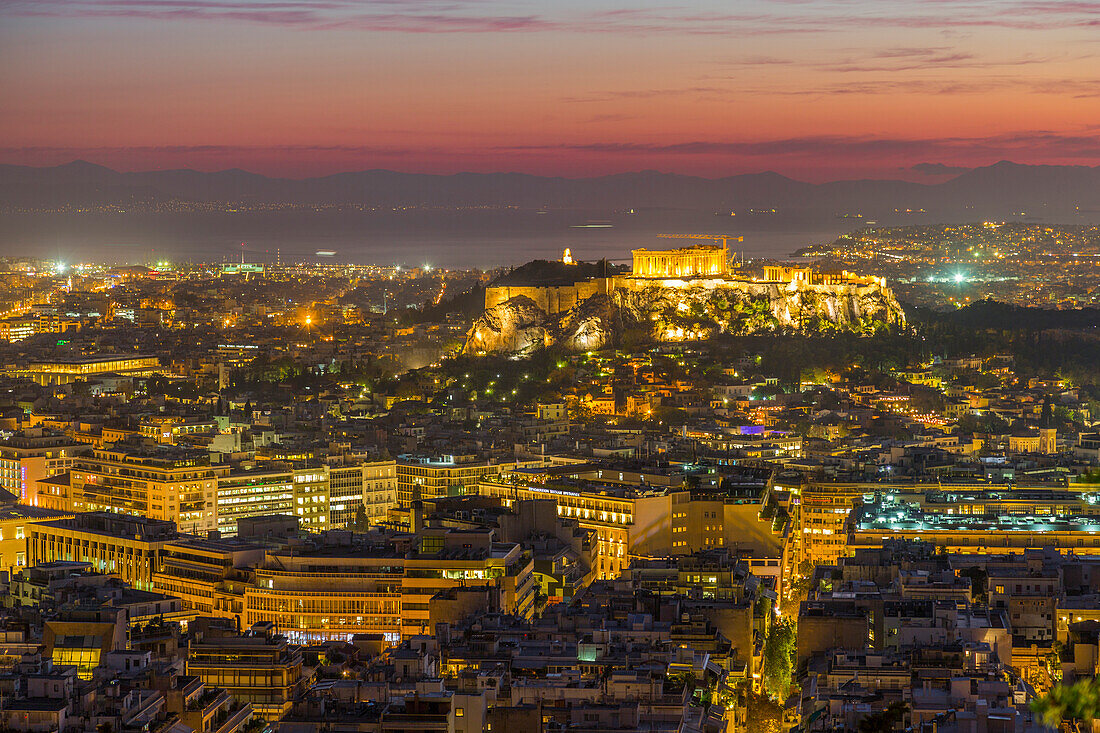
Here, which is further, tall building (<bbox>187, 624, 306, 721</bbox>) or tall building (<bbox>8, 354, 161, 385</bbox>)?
tall building (<bbox>8, 354, 161, 385</bbox>)

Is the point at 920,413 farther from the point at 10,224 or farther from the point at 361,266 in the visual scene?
the point at 361,266

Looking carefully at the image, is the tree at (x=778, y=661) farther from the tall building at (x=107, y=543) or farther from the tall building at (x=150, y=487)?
the tall building at (x=150, y=487)

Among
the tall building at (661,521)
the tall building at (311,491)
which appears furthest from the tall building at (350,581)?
the tall building at (311,491)

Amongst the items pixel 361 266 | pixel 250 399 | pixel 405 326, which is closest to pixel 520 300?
pixel 405 326

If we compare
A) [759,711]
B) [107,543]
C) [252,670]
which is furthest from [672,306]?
[252,670]

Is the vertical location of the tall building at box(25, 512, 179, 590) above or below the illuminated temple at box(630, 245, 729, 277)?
below

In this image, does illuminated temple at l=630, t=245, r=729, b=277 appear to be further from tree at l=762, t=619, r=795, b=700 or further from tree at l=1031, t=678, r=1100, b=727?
tree at l=1031, t=678, r=1100, b=727

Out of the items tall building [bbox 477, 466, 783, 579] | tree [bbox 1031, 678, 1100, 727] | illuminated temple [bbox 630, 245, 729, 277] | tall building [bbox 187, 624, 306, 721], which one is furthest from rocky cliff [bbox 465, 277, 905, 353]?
tree [bbox 1031, 678, 1100, 727]
